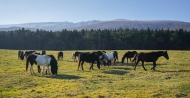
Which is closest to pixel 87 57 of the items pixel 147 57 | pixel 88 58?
pixel 88 58

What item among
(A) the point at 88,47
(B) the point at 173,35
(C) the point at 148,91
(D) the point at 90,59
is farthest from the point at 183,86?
(A) the point at 88,47

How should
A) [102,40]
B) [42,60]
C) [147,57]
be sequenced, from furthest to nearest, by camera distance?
[102,40], [147,57], [42,60]

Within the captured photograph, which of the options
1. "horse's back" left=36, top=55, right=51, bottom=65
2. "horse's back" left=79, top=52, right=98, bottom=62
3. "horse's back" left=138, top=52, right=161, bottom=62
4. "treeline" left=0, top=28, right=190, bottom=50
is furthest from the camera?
"treeline" left=0, top=28, right=190, bottom=50

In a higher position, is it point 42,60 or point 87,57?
point 42,60

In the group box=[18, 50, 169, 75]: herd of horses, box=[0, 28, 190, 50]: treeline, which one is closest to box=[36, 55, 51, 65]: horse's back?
box=[18, 50, 169, 75]: herd of horses

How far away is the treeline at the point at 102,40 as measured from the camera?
97.1 metres

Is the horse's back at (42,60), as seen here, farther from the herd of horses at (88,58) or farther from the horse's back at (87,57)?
the horse's back at (87,57)

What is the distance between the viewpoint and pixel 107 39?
10481 cm

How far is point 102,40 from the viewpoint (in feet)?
345

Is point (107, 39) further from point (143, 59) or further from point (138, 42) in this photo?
point (143, 59)

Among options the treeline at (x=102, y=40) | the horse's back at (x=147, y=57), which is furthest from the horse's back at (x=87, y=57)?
the treeline at (x=102, y=40)

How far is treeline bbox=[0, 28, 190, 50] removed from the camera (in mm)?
97062

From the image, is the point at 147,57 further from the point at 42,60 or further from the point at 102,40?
the point at 102,40

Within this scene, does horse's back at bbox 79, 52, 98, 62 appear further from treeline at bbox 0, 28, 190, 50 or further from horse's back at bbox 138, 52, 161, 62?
treeline at bbox 0, 28, 190, 50
